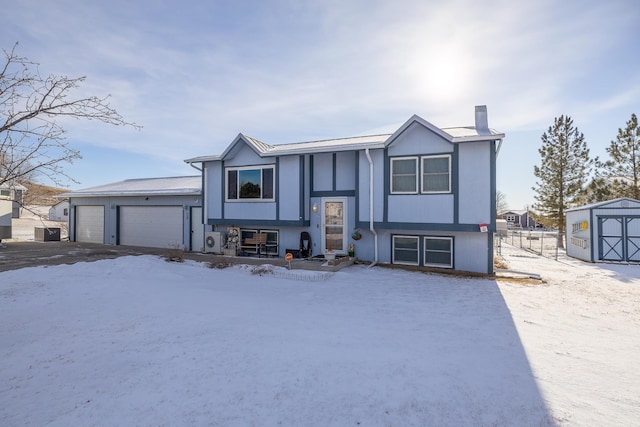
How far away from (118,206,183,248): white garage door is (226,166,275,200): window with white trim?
3.85 metres

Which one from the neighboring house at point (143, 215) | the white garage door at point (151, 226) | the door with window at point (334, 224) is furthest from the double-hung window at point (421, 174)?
the white garage door at point (151, 226)

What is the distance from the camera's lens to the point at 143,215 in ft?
55.5

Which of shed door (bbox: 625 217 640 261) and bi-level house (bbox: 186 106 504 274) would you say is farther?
shed door (bbox: 625 217 640 261)

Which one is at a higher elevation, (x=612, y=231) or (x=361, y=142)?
(x=361, y=142)

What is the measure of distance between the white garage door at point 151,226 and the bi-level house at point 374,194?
8.74 feet

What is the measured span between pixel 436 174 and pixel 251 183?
7.63 metres

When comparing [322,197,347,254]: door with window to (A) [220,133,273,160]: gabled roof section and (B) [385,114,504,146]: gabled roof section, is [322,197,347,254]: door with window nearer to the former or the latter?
(B) [385,114,504,146]: gabled roof section

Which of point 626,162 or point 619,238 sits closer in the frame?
point 619,238

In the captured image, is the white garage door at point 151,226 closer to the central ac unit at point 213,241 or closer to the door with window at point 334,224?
the central ac unit at point 213,241

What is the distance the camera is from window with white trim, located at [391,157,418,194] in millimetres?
11031

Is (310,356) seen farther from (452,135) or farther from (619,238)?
(619,238)

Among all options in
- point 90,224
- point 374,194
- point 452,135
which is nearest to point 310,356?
point 374,194

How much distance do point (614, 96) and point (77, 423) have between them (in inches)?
639

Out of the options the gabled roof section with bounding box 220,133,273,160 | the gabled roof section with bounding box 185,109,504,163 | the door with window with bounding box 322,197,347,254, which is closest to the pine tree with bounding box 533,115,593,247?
the gabled roof section with bounding box 185,109,504,163
